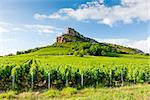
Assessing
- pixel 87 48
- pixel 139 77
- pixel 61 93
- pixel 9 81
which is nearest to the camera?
pixel 61 93

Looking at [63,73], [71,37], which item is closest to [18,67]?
[63,73]

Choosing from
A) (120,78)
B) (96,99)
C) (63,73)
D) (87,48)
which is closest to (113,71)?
(120,78)

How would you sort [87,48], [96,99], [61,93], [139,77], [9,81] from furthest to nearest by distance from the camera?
[87,48] < [139,77] < [9,81] < [61,93] < [96,99]

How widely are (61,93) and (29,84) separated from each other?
5.83 meters

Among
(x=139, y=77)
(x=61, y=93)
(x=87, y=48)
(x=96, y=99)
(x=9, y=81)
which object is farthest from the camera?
(x=87, y=48)

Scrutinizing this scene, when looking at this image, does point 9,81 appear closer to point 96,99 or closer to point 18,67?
point 18,67

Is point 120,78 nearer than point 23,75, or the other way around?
point 23,75

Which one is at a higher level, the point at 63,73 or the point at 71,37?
the point at 71,37

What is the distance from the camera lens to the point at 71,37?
15975 centimetres

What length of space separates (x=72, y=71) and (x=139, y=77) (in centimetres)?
563

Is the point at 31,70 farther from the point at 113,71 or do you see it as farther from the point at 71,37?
the point at 71,37

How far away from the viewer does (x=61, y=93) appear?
20.7 meters

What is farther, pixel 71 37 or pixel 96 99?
pixel 71 37

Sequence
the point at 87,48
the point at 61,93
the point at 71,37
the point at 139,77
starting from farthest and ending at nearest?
the point at 71,37 < the point at 87,48 < the point at 139,77 < the point at 61,93
